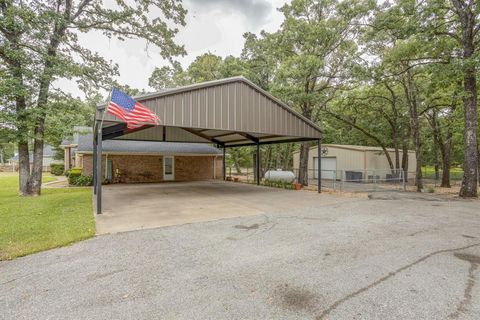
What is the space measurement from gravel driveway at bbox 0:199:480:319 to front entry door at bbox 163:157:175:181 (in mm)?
13874

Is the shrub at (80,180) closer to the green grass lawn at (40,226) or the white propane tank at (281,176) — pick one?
the green grass lawn at (40,226)

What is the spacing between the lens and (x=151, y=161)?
18531 mm

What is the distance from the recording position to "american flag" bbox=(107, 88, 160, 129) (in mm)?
6504

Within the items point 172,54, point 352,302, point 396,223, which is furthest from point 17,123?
point 396,223

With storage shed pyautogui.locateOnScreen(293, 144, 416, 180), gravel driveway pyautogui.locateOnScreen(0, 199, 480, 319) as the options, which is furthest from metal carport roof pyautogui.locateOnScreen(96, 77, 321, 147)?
storage shed pyautogui.locateOnScreen(293, 144, 416, 180)

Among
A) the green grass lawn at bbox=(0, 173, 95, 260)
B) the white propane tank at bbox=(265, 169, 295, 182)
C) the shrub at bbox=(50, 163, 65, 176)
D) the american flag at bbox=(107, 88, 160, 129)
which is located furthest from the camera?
the shrub at bbox=(50, 163, 65, 176)

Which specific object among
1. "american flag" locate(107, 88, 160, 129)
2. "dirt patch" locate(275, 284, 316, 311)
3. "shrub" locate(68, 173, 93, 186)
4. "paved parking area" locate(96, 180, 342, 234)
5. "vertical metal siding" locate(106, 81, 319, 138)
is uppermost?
"vertical metal siding" locate(106, 81, 319, 138)

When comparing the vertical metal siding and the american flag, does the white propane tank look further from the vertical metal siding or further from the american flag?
the american flag

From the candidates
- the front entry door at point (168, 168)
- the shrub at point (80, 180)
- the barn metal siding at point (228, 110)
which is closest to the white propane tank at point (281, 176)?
the barn metal siding at point (228, 110)

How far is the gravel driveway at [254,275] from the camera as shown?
2688 mm

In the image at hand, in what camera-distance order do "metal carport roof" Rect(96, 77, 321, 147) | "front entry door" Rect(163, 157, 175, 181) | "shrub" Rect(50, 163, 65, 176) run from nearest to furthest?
"metal carport roof" Rect(96, 77, 321, 147) → "front entry door" Rect(163, 157, 175, 181) → "shrub" Rect(50, 163, 65, 176)

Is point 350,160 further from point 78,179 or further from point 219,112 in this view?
point 78,179

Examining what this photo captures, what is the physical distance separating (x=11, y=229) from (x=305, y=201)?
8.83 m

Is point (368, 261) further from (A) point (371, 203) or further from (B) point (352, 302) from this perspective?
(A) point (371, 203)
